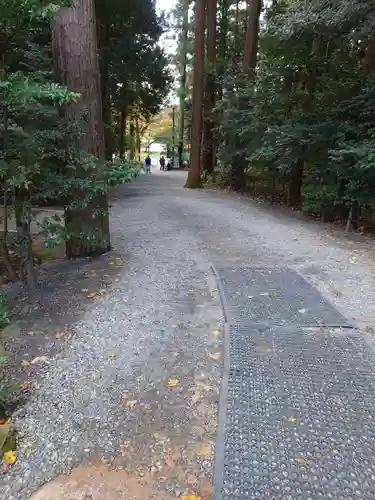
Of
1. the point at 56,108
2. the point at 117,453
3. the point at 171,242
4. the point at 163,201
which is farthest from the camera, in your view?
the point at 163,201

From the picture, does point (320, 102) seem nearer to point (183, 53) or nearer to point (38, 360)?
point (38, 360)

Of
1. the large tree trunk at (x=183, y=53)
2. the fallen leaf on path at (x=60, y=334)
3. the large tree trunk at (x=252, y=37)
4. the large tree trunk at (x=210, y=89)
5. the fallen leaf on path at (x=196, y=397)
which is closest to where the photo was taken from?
the fallen leaf on path at (x=196, y=397)

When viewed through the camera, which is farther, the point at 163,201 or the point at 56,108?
the point at 163,201

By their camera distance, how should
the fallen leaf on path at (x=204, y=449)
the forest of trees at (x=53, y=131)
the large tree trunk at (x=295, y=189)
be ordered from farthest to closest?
1. the large tree trunk at (x=295, y=189)
2. the forest of trees at (x=53, y=131)
3. the fallen leaf on path at (x=204, y=449)

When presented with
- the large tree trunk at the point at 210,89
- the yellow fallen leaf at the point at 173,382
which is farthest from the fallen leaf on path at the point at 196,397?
the large tree trunk at the point at 210,89

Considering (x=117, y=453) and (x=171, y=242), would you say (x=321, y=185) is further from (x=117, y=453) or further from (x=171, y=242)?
(x=117, y=453)

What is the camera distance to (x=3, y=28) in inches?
118

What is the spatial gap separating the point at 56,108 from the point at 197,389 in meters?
3.34

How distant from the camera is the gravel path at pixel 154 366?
2.02m

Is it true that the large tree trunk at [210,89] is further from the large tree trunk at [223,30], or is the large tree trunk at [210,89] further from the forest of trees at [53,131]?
the forest of trees at [53,131]

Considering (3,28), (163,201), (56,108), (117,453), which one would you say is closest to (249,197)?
(163,201)

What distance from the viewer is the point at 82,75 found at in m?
4.82

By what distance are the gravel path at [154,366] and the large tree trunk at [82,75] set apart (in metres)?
0.82

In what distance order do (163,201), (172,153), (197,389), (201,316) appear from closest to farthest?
(197,389) → (201,316) → (163,201) → (172,153)
